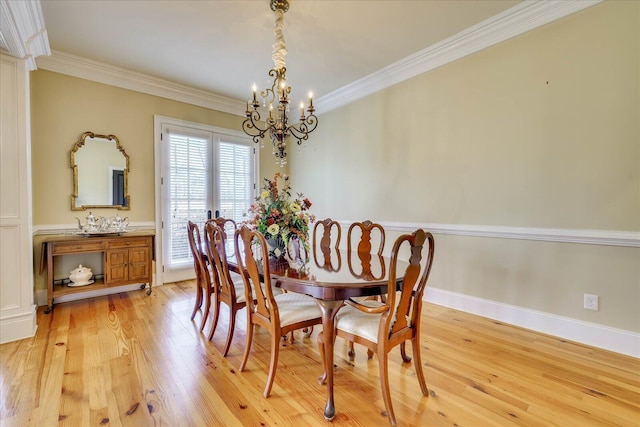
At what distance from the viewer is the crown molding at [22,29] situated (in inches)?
82.2

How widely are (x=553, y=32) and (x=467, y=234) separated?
1936 mm

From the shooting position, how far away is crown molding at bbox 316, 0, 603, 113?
248 cm

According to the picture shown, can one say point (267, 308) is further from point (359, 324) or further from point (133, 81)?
point (133, 81)

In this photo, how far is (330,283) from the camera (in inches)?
63.7

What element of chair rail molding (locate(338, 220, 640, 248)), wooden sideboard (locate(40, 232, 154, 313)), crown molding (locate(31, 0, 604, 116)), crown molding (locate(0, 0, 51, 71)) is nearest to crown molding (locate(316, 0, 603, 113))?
crown molding (locate(31, 0, 604, 116))

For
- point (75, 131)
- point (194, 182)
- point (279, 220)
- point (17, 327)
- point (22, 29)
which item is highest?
point (22, 29)

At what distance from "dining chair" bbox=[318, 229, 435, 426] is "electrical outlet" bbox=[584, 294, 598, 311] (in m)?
1.67

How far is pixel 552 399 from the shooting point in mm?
1720

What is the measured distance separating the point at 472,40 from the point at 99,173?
4.60m

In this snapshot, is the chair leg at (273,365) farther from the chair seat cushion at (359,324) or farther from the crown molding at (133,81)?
the crown molding at (133,81)

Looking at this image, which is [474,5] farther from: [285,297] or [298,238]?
[285,297]

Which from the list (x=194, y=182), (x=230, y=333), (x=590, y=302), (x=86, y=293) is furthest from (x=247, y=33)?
(x=590, y=302)

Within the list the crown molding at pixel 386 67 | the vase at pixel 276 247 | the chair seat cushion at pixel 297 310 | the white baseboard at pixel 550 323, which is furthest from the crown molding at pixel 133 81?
the white baseboard at pixel 550 323

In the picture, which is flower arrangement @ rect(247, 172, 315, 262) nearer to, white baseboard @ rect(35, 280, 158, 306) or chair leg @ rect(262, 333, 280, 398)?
chair leg @ rect(262, 333, 280, 398)
